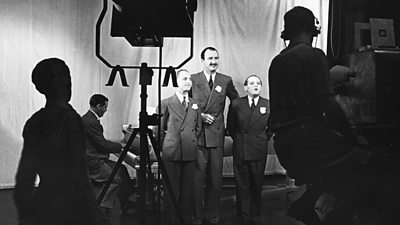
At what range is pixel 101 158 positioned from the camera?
2002mm

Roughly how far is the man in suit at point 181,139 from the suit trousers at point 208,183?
0.06m

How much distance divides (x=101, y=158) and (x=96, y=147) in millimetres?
45

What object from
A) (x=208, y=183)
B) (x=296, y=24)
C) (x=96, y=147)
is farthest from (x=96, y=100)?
(x=296, y=24)

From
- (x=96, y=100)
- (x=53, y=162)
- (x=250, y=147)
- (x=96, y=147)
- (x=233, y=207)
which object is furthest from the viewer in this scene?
(x=233, y=207)

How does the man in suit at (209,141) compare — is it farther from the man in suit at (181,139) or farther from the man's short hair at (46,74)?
the man's short hair at (46,74)

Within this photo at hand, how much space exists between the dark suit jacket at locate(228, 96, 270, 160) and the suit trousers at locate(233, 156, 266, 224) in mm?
37

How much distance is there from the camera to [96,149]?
2.00m

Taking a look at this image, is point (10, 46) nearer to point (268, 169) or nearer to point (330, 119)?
point (330, 119)

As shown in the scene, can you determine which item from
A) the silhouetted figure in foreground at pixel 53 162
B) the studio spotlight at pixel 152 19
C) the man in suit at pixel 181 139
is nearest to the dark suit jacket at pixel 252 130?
the man in suit at pixel 181 139

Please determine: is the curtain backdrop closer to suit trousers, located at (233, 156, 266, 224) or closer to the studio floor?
the studio floor

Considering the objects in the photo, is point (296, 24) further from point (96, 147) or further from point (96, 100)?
point (96, 100)

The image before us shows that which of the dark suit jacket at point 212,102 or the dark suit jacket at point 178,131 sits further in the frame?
the dark suit jacket at point 212,102

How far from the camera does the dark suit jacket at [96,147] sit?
188 centimetres

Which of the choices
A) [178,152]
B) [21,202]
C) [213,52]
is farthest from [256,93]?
[21,202]
